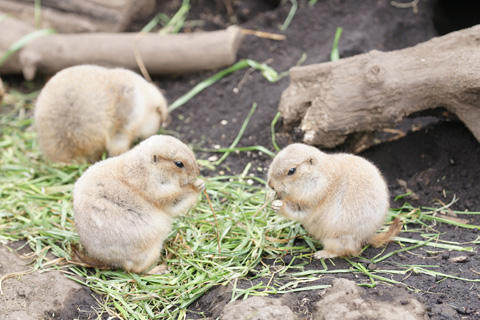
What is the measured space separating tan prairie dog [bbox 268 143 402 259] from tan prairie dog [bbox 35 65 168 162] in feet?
9.37

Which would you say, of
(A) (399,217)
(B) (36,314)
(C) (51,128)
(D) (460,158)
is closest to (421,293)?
(A) (399,217)

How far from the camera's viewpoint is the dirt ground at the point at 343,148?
533cm

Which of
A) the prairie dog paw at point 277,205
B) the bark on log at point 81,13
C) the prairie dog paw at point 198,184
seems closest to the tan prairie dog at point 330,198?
the prairie dog paw at point 277,205

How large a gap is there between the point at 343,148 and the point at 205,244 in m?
2.39

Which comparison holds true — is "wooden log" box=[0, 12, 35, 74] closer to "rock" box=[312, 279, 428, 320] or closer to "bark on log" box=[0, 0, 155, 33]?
"bark on log" box=[0, 0, 155, 33]

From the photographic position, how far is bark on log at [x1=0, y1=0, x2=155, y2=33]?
32.9 ft

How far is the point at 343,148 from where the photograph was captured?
7.43 m

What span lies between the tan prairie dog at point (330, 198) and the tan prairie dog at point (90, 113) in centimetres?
286

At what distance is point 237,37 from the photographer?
9297 mm

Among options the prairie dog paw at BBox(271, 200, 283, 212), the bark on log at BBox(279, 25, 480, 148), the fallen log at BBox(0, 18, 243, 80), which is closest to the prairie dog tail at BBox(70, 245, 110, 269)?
the prairie dog paw at BBox(271, 200, 283, 212)

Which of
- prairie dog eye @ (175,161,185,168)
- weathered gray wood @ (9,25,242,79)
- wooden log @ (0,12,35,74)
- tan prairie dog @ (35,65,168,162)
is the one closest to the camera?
prairie dog eye @ (175,161,185,168)

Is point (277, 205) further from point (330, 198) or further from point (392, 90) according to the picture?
point (392, 90)

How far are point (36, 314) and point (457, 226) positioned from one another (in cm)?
465

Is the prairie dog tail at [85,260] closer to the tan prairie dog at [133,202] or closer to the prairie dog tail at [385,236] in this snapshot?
the tan prairie dog at [133,202]
